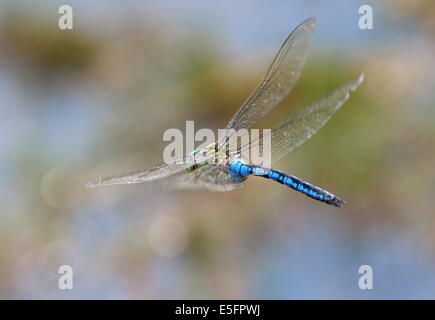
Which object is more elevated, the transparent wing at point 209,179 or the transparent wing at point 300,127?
the transparent wing at point 300,127

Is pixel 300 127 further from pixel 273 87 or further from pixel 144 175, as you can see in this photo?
pixel 144 175

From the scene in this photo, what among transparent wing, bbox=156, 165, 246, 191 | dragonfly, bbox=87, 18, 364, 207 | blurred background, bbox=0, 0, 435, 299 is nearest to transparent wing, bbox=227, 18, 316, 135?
dragonfly, bbox=87, 18, 364, 207

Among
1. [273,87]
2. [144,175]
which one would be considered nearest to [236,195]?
[273,87]

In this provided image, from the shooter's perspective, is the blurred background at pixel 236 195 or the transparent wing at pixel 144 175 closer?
the transparent wing at pixel 144 175

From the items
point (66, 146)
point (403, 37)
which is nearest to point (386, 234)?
point (403, 37)

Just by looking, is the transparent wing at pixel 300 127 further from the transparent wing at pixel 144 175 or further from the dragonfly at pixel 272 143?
the transparent wing at pixel 144 175

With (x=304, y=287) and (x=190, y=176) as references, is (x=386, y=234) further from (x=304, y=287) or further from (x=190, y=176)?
(x=190, y=176)

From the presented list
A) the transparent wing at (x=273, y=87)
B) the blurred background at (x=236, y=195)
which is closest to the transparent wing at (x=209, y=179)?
the transparent wing at (x=273, y=87)

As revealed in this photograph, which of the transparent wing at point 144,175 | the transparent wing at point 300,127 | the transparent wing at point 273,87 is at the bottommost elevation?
the transparent wing at point 144,175
